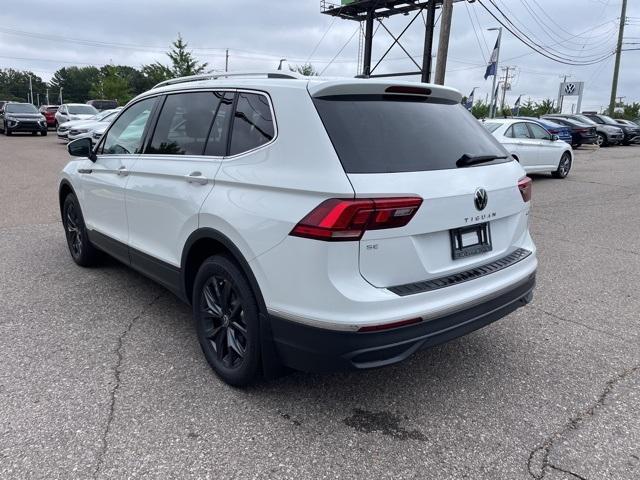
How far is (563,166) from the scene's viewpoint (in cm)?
1395

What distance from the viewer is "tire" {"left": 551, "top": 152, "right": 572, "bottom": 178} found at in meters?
13.8

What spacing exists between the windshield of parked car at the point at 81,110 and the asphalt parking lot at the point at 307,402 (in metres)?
22.7

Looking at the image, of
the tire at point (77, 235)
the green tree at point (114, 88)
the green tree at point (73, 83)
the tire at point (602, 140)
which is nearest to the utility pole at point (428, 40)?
the tire at point (602, 140)

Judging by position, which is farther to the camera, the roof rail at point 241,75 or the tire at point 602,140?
the tire at point 602,140

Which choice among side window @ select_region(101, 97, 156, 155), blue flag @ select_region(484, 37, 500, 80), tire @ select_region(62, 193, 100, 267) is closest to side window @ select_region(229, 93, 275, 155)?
side window @ select_region(101, 97, 156, 155)

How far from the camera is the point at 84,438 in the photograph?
266 cm

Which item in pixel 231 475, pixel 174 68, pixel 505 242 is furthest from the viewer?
pixel 174 68

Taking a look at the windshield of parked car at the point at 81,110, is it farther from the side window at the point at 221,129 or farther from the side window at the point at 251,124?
the side window at the point at 251,124

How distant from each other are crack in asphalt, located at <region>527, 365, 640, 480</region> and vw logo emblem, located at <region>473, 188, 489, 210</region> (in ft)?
4.15

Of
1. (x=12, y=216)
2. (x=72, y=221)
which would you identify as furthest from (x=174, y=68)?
(x=72, y=221)

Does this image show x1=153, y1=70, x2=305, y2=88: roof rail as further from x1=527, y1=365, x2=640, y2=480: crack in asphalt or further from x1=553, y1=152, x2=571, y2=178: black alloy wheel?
x1=553, y1=152, x2=571, y2=178: black alloy wheel

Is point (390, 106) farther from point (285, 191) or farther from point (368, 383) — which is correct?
point (368, 383)

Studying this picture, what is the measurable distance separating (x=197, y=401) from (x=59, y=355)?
117 cm

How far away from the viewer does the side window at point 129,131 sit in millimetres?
4191
